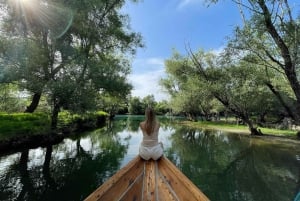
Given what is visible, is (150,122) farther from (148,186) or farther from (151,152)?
(148,186)

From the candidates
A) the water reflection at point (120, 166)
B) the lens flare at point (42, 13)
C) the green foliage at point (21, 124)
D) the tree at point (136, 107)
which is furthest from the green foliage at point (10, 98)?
the tree at point (136, 107)

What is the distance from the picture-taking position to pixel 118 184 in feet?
10.4

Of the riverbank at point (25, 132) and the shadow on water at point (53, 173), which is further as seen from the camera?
the riverbank at point (25, 132)

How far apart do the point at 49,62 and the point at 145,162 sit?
15155mm

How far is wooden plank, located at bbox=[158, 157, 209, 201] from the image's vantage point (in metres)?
2.84

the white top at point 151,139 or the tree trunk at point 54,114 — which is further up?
the tree trunk at point 54,114

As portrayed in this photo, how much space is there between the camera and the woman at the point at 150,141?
3.68 m

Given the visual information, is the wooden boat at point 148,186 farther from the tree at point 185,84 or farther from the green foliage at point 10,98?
the tree at point 185,84

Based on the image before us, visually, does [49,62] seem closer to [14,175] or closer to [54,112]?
[54,112]

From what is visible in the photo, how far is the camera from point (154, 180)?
3297 mm

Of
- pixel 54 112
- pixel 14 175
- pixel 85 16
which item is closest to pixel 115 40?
pixel 85 16

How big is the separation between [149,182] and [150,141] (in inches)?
28.1

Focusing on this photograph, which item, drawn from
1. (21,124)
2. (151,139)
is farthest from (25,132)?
(151,139)

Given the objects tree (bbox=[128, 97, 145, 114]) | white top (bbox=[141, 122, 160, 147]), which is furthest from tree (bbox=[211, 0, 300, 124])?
tree (bbox=[128, 97, 145, 114])
